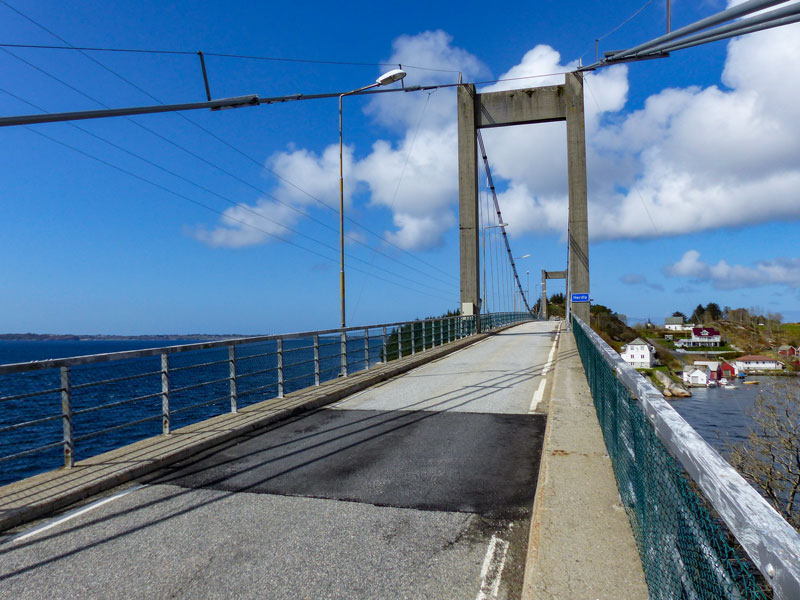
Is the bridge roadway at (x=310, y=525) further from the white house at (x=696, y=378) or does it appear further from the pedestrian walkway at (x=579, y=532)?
the white house at (x=696, y=378)

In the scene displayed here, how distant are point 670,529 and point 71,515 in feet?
16.4

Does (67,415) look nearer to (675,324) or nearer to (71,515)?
(71,515)

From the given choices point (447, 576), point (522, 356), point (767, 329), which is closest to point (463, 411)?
point (447, 576)

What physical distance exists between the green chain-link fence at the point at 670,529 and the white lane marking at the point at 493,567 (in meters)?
0.95

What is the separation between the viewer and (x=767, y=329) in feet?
281

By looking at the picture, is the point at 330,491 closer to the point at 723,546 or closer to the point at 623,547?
the point at 623,547

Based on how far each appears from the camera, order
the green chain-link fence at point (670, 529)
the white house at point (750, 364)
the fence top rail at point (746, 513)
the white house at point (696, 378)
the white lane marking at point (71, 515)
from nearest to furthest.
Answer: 1. the fence top rail at point (746, 513)
2. the green chain-link fence at point (670, 529)
3. the white lane marking at point (71, 515)
4. the white house at point (696, 378)
5. the white house at point (750, 364)

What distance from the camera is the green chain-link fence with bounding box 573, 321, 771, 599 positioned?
1.88 meters

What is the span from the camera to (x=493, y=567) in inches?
159

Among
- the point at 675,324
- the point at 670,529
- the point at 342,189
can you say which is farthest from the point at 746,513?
the point at 675,324

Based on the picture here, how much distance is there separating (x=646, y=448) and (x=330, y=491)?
3.39m

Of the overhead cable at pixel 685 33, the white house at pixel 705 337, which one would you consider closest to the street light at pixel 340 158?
the overhead cable at pixel 685 33

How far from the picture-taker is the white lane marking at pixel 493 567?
3.69 meters

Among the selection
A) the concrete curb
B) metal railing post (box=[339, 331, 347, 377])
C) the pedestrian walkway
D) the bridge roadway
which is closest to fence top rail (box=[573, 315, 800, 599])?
the pedestrian walkway
